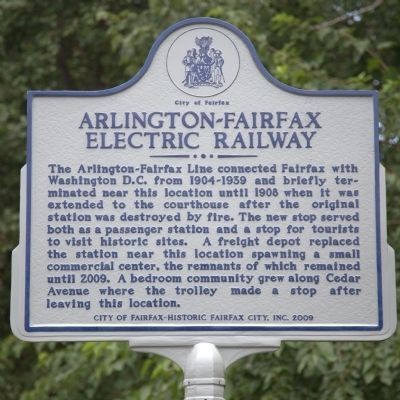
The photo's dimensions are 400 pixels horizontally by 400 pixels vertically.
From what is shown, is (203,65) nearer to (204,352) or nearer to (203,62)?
(203,62)

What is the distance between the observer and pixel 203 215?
6.50m

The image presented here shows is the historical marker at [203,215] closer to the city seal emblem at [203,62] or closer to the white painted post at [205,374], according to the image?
the city seal emblem at [203,62]

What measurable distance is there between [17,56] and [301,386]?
572cm

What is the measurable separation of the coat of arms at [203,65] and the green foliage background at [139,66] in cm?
241

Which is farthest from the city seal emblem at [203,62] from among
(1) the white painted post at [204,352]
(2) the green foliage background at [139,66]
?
(2) the green foliage background at [139,66]

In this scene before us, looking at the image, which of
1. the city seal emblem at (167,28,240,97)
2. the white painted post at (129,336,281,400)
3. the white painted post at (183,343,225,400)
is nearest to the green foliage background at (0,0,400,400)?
the white painted post at (129,336,281,400)

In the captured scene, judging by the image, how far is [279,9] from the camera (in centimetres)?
1231

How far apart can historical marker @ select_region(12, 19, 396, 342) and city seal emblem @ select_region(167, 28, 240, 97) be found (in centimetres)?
1

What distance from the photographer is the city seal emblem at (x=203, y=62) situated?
674 centimetres

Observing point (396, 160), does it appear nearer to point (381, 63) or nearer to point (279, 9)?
point (381, 63)

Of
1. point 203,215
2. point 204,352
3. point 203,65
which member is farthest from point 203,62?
point 204,352

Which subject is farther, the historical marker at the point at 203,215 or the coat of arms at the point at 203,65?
the coat of arms at the point at 203,65

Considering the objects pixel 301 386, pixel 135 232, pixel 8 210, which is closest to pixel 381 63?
pixel 301 386

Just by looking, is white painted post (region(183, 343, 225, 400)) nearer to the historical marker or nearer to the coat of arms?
the historical marker
